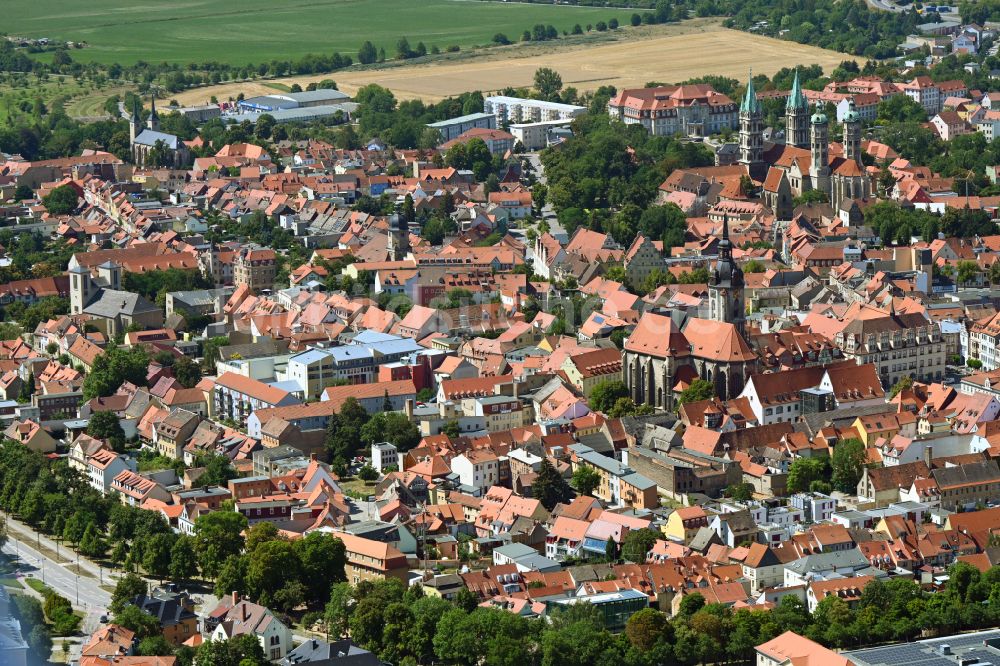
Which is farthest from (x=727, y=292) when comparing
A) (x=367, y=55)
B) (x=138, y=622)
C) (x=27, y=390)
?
(x=367, y=55)

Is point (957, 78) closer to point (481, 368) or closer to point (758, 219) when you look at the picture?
point (758, 219)

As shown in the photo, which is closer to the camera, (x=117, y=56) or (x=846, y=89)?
(x=846, y=89)

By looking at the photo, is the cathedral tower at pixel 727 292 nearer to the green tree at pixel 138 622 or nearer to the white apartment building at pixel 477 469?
the white apartment building at pixel 477 469

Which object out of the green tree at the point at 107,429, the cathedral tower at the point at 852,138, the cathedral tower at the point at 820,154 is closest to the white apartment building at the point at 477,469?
the green tree at the point at 107,429

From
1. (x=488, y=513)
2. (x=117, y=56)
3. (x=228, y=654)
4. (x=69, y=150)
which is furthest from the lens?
(x=117, y=56)

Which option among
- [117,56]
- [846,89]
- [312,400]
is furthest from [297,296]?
[117,56]

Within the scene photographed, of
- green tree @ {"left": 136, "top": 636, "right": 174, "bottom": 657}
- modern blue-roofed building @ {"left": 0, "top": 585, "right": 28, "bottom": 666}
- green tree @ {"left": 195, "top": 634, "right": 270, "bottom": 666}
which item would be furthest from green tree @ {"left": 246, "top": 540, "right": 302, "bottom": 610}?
modern blue-roofed building @ {"left": 0, "top": 585, "right": 28, "bottom": 666}

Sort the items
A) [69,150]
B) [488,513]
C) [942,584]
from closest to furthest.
A: [942,584] → [488,513] → [69,150]

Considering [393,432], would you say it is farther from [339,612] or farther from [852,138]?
[852,138]
